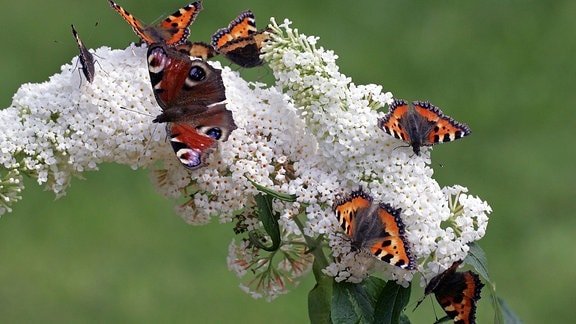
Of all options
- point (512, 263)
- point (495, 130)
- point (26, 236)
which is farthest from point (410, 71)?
point (26, 236)

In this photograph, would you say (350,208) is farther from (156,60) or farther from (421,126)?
(156,60)

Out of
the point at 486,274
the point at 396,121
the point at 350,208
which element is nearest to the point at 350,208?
the point at 350,208

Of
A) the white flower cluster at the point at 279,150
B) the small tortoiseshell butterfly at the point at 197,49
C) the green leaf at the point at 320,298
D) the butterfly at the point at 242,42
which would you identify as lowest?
the green leaf at the point at 320,298

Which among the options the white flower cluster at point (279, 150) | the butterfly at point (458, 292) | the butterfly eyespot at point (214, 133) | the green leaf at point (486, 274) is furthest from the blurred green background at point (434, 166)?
the butterfly at point (458, 292)

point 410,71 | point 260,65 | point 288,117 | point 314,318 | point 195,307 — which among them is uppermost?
point 410,71

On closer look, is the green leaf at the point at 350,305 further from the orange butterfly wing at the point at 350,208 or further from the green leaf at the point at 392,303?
the orange butterfly wing at the point at 350,208

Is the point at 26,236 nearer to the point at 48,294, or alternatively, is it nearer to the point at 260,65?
the point at 48,294
